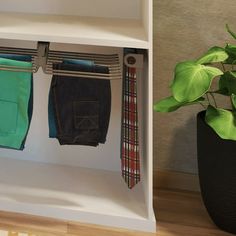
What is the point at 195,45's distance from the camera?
5.35 ft

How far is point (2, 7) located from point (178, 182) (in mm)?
1118

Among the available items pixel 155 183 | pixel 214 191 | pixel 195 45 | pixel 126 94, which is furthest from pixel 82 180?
pixel 195 45

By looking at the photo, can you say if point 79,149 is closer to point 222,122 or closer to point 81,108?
point 81,108

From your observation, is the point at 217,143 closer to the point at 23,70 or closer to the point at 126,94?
the point at 126,94

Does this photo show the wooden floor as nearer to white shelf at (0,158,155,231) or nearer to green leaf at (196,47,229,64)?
white shelf at (0,158,155,231)

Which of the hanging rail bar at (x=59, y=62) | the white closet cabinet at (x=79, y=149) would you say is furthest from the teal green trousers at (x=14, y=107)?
the white closet cabinet at (x=79, y=149)

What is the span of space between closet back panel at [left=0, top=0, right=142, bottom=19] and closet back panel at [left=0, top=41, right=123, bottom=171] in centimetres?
17

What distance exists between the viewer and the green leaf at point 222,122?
1.24 meters

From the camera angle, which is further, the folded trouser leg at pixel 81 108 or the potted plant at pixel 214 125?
the folded trouser leg at pixel 81 108

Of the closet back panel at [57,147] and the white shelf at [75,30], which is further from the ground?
the white shelf at [75,30]

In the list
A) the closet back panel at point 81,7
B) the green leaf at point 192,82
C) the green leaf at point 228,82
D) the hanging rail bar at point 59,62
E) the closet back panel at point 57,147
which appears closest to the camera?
the green leaf at point 192,82

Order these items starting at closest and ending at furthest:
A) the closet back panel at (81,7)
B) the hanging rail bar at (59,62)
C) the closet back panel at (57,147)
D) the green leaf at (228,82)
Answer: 1. the green leaf at (228,82)
2. the hanging rail bar at (59,62)
3. the closet back panel at (81,7)
4. the closet back panel at (57,147)

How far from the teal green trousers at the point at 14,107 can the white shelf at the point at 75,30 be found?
0.18 m

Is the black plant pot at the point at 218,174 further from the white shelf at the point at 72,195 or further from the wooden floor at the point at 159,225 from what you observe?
the white shelf at the point at 72,195
